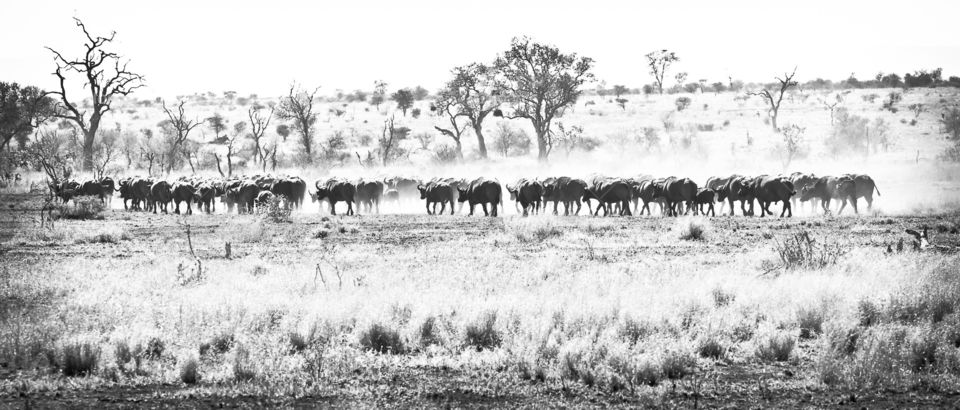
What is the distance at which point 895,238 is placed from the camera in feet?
67.3

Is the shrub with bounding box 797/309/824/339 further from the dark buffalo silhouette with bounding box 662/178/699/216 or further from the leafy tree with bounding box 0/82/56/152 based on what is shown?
the leafy tree with bounding box 0/82/56/152

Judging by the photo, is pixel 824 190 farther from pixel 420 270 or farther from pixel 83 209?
pixel 83 209

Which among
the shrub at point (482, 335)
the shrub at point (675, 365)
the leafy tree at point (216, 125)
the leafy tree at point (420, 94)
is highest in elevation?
the leafy tree at point (420, 94)

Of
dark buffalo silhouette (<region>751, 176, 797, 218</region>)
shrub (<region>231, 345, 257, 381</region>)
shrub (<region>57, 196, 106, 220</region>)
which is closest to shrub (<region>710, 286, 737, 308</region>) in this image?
shrub (<region>231, 345, 257, 381</region>)

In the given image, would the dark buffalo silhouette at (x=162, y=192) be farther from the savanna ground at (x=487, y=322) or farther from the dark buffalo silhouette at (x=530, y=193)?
the dark buffalo silhouette at (x=530, y=193)

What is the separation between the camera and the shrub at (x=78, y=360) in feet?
30.0

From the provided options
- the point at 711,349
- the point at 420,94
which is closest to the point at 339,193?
the point at 711,349

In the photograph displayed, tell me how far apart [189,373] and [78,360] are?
1387mm

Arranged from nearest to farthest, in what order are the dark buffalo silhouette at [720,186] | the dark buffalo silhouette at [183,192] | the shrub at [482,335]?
the shrub at [482,335] < the dark buffalo silhouette at [720,186] < the dark buffalo silhouette at [183,192]

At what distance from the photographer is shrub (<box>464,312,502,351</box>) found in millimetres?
10312

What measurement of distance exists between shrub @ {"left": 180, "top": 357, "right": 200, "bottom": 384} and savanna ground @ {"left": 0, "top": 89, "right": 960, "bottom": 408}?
0.02 meters

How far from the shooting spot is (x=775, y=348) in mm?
9766

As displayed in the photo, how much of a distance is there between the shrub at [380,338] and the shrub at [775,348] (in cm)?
437

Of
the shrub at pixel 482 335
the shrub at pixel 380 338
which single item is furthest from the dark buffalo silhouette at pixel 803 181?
the shrub at pixel 380 338
